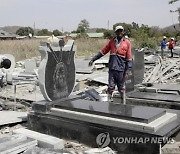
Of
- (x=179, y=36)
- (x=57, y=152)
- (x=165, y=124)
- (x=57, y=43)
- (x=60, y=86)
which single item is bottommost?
(x=57, y=152)

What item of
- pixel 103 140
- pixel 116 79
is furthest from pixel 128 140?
pixel 116 79

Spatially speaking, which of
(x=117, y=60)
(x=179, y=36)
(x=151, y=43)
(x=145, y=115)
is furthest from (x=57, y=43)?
(x=179, y=36)

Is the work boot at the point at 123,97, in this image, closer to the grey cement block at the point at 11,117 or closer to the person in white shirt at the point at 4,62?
the grey cement block at the point at 11,117

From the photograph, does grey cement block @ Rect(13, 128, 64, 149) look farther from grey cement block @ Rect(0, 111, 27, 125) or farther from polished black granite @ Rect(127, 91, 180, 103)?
polished black granite @ Rect(127, 91, 180, 103)

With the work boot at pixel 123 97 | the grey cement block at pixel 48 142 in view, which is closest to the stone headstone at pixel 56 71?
the grey cement block at pixel 48 142

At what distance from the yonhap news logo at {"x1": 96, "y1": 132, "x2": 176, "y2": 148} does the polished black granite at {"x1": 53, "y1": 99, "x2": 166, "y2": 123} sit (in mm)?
298

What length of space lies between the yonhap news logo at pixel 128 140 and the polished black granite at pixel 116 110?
298 millimetres

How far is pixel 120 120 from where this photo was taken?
463 centimetres

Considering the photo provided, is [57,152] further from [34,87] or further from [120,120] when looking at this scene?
[34,87]

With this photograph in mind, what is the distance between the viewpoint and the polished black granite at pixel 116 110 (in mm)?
4584

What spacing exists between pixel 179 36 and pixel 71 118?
125 feet

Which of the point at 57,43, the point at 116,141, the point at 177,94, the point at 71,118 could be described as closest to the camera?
the point at 116,141

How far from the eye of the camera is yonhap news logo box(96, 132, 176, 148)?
13.7 feet

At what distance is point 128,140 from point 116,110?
705mm
